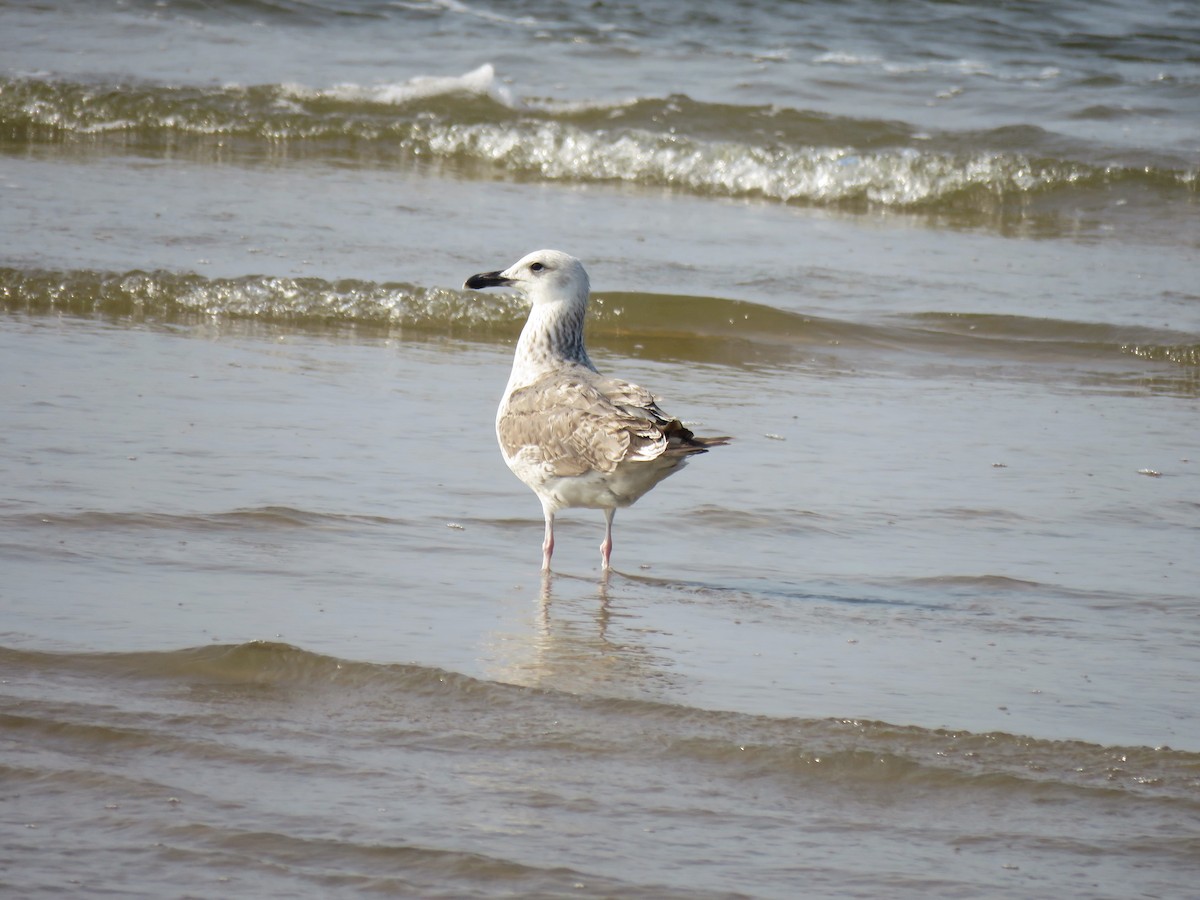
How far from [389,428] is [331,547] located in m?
1.66

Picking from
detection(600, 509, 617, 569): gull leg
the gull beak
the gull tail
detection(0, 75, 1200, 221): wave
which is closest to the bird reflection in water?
detection(600, 509, 617, 569): gull leg

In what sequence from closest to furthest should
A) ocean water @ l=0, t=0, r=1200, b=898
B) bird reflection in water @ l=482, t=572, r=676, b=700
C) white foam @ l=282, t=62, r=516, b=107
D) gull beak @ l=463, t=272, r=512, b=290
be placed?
ocean water @ l=0, t=0, r=1200, b=898 → bird reflection in water @ l=482, t=572, r=676, b=700 → gull beak @ l=463, t=272, r=512, b=290 → white foam @ l=282, t=62, r=516, b=107

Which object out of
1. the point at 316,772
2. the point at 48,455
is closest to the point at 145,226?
the point at 48,455

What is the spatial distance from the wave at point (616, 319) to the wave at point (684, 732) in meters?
5.18

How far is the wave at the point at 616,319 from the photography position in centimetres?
972

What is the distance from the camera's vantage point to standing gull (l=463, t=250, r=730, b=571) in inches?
223

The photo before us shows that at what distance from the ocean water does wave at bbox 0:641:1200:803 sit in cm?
1

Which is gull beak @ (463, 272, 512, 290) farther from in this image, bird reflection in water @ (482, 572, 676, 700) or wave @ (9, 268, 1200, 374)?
wave @ (9, 268, 1200, 374)

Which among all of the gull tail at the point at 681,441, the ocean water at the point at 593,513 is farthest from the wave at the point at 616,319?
the gull tail at the point at 681,441

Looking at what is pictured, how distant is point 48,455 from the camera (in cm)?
652

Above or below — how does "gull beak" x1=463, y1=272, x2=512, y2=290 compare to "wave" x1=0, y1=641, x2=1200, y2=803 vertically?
above

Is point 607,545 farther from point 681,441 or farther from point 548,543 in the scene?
point 681,441

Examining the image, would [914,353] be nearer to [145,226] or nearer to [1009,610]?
[1009,610]

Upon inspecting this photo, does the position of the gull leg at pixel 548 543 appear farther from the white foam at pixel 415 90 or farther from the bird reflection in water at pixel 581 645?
the white foam at pixel 415 90
